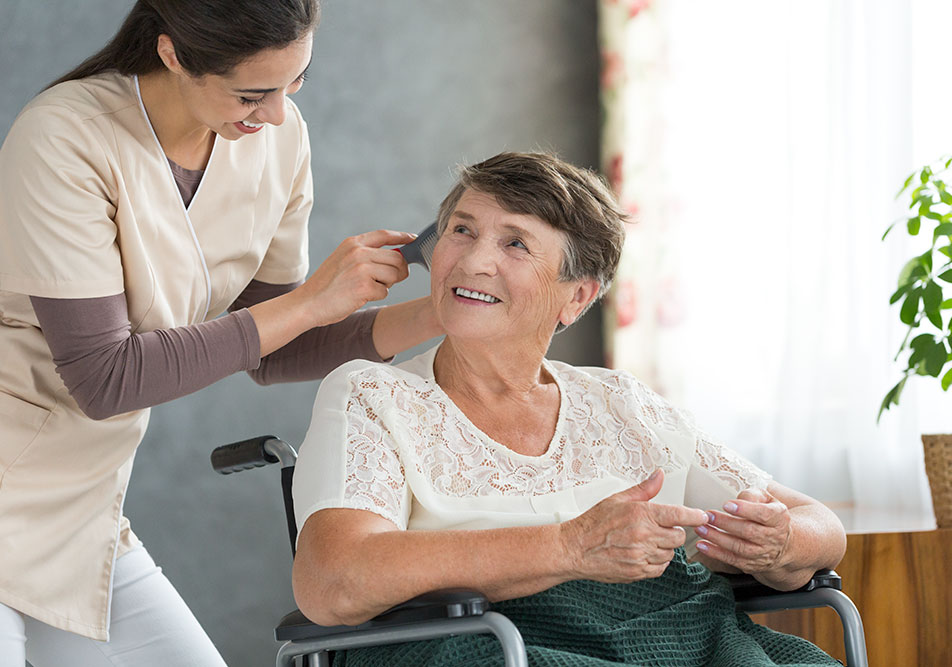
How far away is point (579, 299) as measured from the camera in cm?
184

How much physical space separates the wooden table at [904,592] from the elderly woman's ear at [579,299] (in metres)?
0.86

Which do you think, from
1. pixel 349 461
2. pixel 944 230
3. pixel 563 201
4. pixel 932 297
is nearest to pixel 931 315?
pixel 932 297

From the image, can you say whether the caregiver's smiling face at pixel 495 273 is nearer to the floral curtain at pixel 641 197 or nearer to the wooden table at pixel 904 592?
the wooden table at pixel 904 592

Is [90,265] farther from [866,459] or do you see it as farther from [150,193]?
[866,459]

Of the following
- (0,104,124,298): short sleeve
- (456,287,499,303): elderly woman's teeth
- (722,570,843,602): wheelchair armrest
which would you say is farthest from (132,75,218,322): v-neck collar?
(722,570,843,602): wheelchair armrest

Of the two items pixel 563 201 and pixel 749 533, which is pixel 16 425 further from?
pixel 749 533

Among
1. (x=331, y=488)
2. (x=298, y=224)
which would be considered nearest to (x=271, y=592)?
(x=298, y=224)

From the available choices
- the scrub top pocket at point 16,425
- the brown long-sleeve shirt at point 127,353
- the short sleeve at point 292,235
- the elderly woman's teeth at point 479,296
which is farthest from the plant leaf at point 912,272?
the scrub top pocket at point 16,425

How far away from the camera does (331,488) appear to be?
149 cm

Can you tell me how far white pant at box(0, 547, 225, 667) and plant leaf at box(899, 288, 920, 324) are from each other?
1.52 m

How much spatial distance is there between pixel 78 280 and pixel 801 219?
2019 millimetres

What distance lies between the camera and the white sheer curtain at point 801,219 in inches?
101

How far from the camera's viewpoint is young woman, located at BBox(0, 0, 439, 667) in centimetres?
147

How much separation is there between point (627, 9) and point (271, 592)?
210 centimetres
